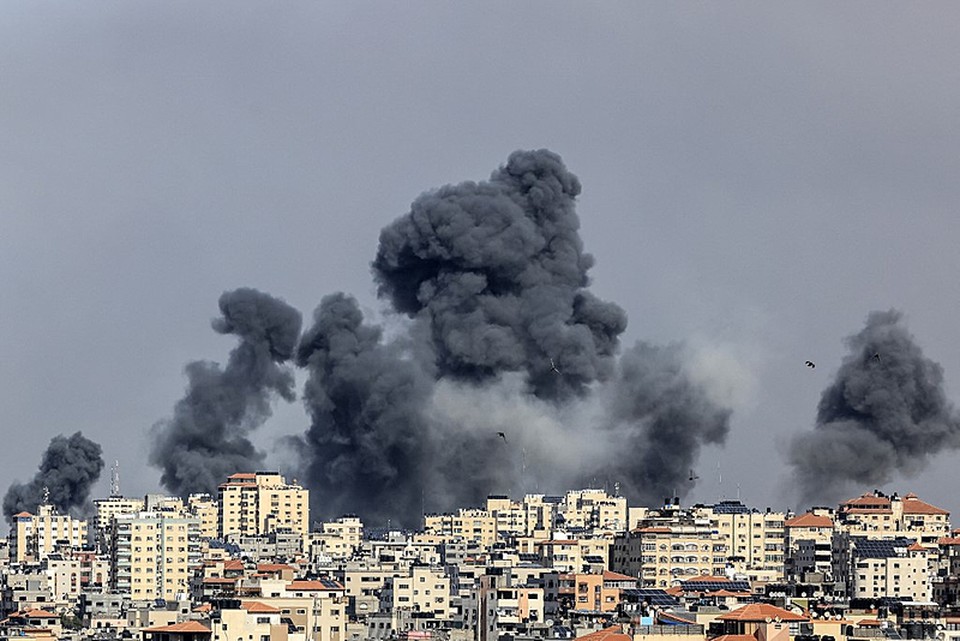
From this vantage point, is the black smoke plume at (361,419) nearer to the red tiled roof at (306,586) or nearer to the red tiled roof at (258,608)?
the red tiled roof at (306,586)

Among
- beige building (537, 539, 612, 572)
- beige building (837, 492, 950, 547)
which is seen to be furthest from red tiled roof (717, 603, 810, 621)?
beige building (837, 492, 950, 547)

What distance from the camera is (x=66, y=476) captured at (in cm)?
13012

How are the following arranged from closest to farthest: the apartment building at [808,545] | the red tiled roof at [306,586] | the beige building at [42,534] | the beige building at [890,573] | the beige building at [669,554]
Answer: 1. the red tiled roof at [306,586]
2. the beige building at [890,573]
3. the beige building at [669,554]
4. the apartment building at [808,545]
5. the beige building at [42,534]

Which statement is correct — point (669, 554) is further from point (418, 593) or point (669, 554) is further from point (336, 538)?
point (336, 538)

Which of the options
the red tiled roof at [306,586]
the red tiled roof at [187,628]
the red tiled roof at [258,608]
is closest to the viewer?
the red tiled roof at [187,628]

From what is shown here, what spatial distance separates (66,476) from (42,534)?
888cm

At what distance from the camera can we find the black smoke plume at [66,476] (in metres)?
130

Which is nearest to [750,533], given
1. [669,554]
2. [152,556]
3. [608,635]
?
[669,554]

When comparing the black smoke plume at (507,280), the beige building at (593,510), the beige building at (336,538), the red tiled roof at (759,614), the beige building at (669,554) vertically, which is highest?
the black smoke plume at (507,280)

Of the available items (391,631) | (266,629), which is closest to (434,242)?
(391,631)

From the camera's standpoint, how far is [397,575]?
8556 cm

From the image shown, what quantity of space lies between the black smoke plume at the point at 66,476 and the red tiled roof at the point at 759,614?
67723 mm

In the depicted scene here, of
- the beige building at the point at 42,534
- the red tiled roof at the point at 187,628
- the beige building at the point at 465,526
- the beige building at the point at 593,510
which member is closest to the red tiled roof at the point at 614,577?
the red tiled roof at the point at 187,628

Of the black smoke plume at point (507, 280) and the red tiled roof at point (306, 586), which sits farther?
the black smoke plume at point (507, 280)
